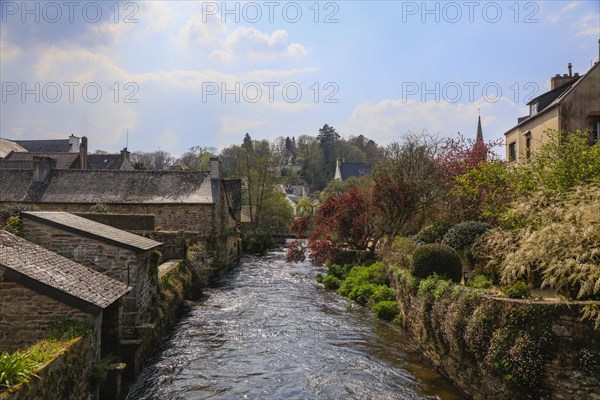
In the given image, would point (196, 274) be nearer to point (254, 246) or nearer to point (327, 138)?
point (254, 246)

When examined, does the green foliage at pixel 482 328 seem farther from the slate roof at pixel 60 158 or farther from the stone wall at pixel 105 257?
the slate roof at pixel 60 158

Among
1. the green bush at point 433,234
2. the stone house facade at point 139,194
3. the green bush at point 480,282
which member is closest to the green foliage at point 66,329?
the green bush at point 480,282

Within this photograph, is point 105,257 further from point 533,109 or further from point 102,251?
point 533,109

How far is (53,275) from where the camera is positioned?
31.2 feet

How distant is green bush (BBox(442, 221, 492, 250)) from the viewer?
1698cm

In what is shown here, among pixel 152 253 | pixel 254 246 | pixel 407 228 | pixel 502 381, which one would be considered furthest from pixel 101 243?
pixel 254 246

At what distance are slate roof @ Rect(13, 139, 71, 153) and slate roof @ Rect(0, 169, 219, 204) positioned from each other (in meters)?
28.4

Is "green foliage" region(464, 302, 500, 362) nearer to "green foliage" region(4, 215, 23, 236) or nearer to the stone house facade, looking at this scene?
"green foliage" region(4, 215, 23, 236)

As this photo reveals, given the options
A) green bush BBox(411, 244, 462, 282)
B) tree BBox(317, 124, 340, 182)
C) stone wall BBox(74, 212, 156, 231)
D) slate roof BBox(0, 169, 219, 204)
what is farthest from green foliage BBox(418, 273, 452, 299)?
tree BBox(317, 124, 340, 182)

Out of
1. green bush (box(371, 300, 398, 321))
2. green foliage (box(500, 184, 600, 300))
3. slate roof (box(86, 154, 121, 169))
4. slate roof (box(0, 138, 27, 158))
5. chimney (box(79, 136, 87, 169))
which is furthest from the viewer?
slate roof (box(86, 154, 121, 169))

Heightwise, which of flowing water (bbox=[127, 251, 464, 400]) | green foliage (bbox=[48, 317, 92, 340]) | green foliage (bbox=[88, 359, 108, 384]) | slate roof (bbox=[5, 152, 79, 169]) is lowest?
flowing water (bbox=[127, 251, 464, 400])

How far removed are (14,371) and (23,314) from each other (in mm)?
2825

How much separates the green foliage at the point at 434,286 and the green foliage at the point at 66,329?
8682 millimetres

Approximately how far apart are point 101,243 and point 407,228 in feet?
67.4
